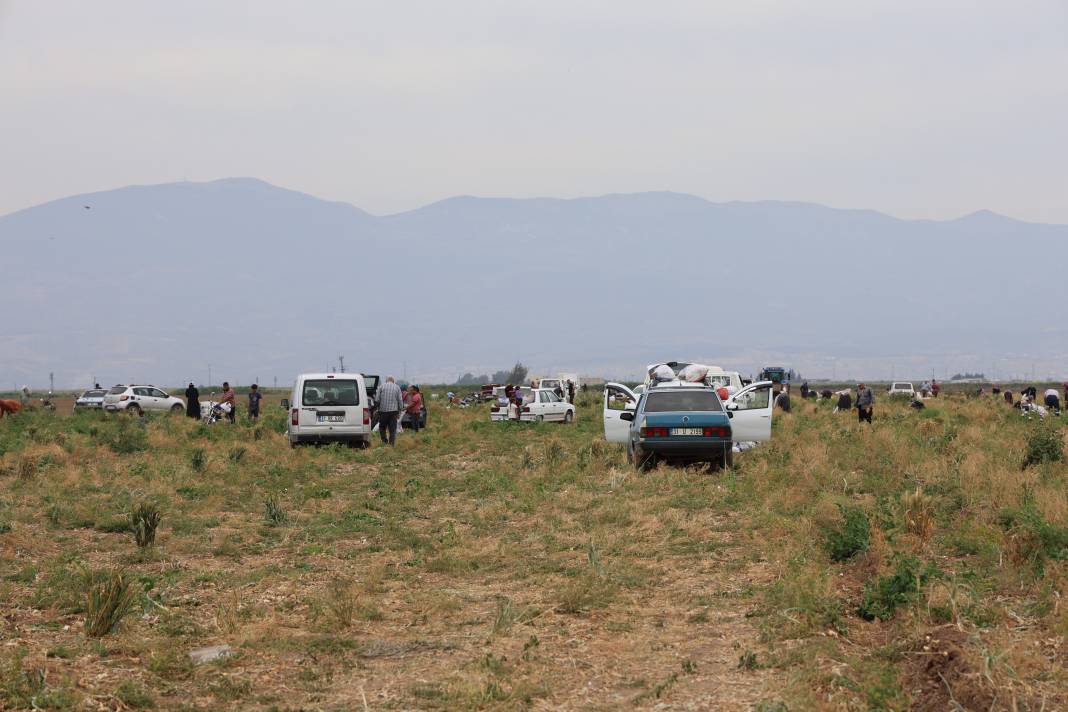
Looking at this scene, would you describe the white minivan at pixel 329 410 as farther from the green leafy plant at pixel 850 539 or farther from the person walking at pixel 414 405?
the green leafy plant at pixel 850 539

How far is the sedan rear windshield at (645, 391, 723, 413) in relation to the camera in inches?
830

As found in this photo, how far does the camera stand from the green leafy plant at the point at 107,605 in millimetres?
8930

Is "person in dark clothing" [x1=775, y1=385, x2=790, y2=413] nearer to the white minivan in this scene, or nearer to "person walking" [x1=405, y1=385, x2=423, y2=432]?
"person walking" [x1=405, y1=385, x2=423, y2=432]

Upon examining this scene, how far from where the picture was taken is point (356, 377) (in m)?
27.7

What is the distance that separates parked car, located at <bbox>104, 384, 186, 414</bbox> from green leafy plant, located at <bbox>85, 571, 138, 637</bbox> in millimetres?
45758

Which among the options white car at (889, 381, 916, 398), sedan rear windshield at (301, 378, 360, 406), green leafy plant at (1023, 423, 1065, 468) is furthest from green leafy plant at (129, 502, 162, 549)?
white car at (889, 381, 916, 398)

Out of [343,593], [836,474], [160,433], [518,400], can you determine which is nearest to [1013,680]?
[343,593]

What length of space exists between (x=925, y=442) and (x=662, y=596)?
15.3 m

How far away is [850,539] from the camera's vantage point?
1134 cm

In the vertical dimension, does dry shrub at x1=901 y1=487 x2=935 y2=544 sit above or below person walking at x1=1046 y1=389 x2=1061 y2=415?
below

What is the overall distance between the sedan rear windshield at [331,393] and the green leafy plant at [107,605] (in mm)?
17668

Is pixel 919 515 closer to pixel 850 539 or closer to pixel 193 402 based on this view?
pixel 850 539

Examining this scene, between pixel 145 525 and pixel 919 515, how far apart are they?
812 centimetres

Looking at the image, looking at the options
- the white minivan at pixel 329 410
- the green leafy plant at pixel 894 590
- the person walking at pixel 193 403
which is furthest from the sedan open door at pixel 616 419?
the person walking at pixel 193 403
